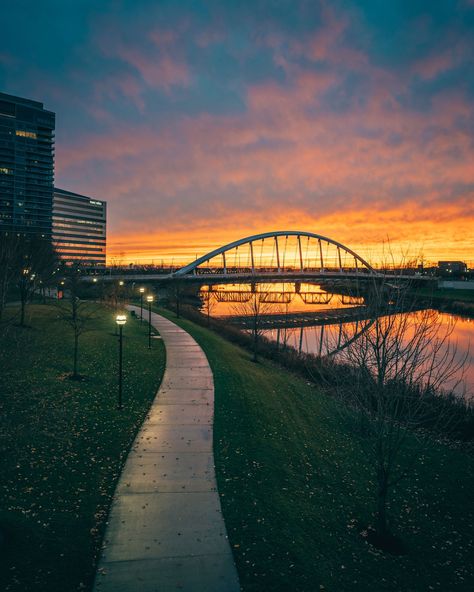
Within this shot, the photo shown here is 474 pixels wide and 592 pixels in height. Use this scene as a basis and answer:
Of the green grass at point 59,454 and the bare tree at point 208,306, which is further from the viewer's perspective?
the bare tree at point 208,306

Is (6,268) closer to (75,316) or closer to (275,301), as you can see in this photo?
(75,316)

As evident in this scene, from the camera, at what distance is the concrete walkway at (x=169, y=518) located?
6.04m

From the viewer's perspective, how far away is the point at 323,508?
869cm

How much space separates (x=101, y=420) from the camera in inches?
487

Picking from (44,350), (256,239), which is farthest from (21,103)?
(44,350)

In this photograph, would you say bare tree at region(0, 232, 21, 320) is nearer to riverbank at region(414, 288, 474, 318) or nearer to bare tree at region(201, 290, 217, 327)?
bare tree at region(201, 290, 217, 327)

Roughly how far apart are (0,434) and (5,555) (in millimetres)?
4867

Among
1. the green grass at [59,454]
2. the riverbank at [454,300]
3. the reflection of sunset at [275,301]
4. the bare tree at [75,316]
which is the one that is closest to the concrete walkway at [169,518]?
the green grass at [59,454]

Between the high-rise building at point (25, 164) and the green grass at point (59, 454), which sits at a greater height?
the high-rise building at point (25, 164)

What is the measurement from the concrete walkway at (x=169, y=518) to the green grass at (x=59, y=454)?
350 millimetres

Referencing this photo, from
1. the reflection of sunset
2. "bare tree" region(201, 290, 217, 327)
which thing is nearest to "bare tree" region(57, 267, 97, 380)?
"bare tree" region(201, 290, 217, 327)

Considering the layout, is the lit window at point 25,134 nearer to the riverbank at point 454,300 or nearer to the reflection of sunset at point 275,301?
the reflection of sunset at point 275,301

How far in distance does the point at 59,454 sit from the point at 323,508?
21.2ft

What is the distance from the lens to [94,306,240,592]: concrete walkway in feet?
19.8
